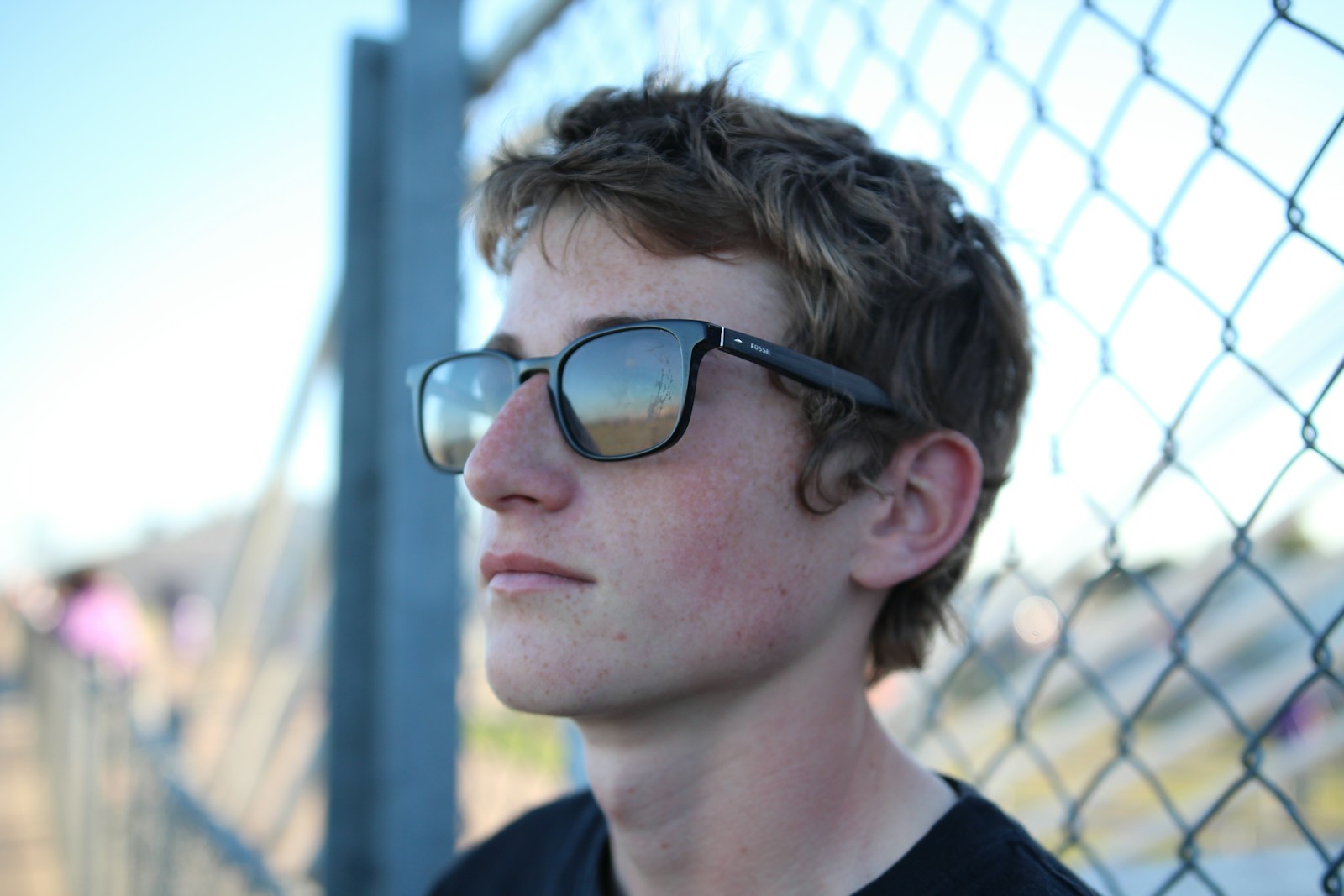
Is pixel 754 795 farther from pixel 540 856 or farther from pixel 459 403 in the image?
pixel 459 403

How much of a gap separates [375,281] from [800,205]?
5.13 feet

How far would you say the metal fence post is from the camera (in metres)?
2.24

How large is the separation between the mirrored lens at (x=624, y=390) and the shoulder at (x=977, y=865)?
68 cm

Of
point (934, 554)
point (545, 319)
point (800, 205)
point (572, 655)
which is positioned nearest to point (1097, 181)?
point (800, 205)

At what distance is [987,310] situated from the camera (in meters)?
1.52

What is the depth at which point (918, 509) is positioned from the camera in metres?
1.42

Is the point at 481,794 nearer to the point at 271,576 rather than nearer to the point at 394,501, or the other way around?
the point at 271,576

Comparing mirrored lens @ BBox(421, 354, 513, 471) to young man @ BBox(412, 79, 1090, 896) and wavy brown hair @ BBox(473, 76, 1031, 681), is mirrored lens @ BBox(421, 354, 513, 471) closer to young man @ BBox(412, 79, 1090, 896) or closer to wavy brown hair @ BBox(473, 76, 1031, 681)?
young man @ BBox(412, 79, 1090, 896)

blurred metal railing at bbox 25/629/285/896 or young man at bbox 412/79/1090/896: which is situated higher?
young man at bbox 412/79/1090/896

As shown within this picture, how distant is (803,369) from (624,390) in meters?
0.26

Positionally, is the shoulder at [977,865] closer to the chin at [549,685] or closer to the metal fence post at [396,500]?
the chin at [549,685]

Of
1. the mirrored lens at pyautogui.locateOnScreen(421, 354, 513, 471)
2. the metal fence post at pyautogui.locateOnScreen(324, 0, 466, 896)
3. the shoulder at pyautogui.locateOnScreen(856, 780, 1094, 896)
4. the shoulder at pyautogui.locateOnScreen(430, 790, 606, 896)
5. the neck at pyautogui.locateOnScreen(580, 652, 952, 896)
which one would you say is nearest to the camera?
the shoulder at pyautogui.locateOnScreen(856, 780, 1094, 896)

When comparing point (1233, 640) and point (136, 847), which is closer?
point (1233, 640)

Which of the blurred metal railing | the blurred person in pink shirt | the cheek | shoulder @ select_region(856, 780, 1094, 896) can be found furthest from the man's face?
the blurred person in pink shirt
